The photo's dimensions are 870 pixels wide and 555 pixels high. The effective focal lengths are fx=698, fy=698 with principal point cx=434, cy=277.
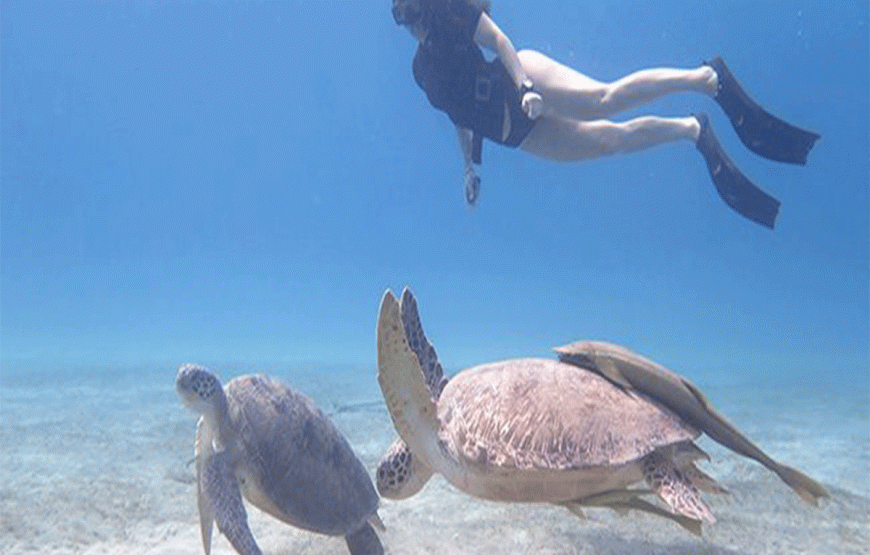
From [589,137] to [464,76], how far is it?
172 centimetres

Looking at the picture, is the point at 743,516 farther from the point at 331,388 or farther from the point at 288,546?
the point at 331,388

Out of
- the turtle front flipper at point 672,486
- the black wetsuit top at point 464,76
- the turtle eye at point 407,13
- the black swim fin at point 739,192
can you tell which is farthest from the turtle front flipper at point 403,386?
the black swim fin at point 739,192

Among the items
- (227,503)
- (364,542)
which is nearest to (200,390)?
(227,503)

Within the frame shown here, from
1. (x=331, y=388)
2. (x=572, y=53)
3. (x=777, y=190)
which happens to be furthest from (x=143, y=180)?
(x=331, y=388)

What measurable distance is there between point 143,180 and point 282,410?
5121 inches

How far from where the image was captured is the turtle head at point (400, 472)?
12.5ft

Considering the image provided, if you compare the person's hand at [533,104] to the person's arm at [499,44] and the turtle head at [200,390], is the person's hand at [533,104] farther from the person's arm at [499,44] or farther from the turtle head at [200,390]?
the turtle head at [200,390]

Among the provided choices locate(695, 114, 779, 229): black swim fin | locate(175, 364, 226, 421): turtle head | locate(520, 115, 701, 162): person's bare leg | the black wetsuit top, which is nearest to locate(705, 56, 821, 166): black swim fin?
locate(695, 114, 779, 229): black swim fin

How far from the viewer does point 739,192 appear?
8281 millimetres

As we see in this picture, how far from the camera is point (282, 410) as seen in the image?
4.29 meters

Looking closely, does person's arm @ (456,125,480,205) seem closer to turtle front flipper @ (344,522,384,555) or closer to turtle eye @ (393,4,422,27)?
turtle eye @ (393,4,422,27)

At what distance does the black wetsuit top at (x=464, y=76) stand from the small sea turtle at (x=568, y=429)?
4.51 metres

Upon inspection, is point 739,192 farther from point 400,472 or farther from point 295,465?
point 295,465

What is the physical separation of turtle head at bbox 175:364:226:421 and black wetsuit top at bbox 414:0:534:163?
459cm
